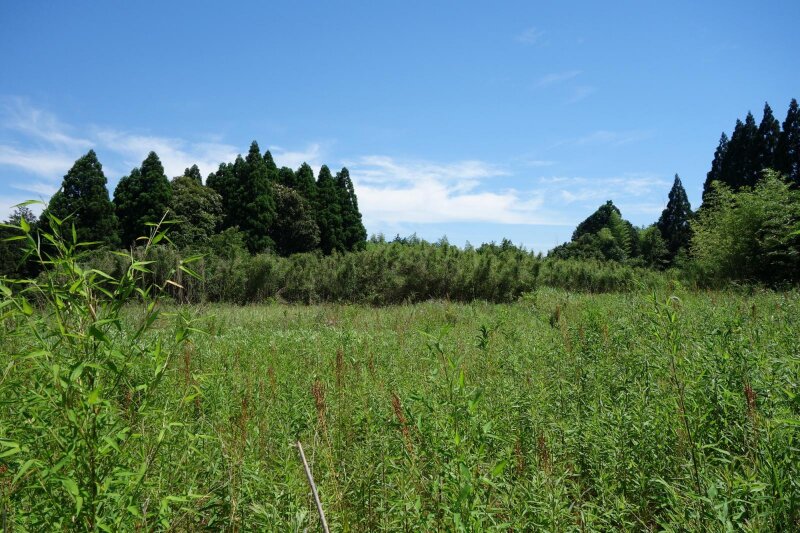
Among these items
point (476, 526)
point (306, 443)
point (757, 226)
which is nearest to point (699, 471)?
point (476, 526)

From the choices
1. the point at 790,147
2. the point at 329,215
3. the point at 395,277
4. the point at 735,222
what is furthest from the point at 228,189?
the point at 790,147

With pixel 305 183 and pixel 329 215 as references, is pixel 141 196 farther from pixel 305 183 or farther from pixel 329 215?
pixel 329 215

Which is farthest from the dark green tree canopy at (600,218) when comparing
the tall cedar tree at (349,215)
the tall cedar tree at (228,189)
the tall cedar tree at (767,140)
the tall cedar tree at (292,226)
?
the tall cedar tree at (228,189)

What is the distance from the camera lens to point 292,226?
33.1 meters

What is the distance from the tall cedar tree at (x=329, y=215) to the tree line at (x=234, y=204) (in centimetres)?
8

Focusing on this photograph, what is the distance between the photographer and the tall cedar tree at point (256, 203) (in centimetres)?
3058

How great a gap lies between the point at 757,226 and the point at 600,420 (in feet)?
60.0

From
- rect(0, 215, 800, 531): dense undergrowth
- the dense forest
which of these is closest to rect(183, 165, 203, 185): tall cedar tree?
the dense forest

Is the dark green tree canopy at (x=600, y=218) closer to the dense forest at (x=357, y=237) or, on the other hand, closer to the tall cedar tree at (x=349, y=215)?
the dense forest at (x=357, y=237)

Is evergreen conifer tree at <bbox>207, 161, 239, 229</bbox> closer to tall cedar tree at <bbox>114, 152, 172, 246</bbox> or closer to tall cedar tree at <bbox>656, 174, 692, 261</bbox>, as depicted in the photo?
tall cedar tree at <bbox>114, 152, 172, 246</bbox>

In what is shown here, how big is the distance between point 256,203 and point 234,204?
214 centimetres

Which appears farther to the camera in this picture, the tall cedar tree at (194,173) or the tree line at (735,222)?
the tall cedar tree at (194,173)

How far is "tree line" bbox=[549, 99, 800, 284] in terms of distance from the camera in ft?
52.8

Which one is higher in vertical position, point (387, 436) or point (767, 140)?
point (767, 140)
